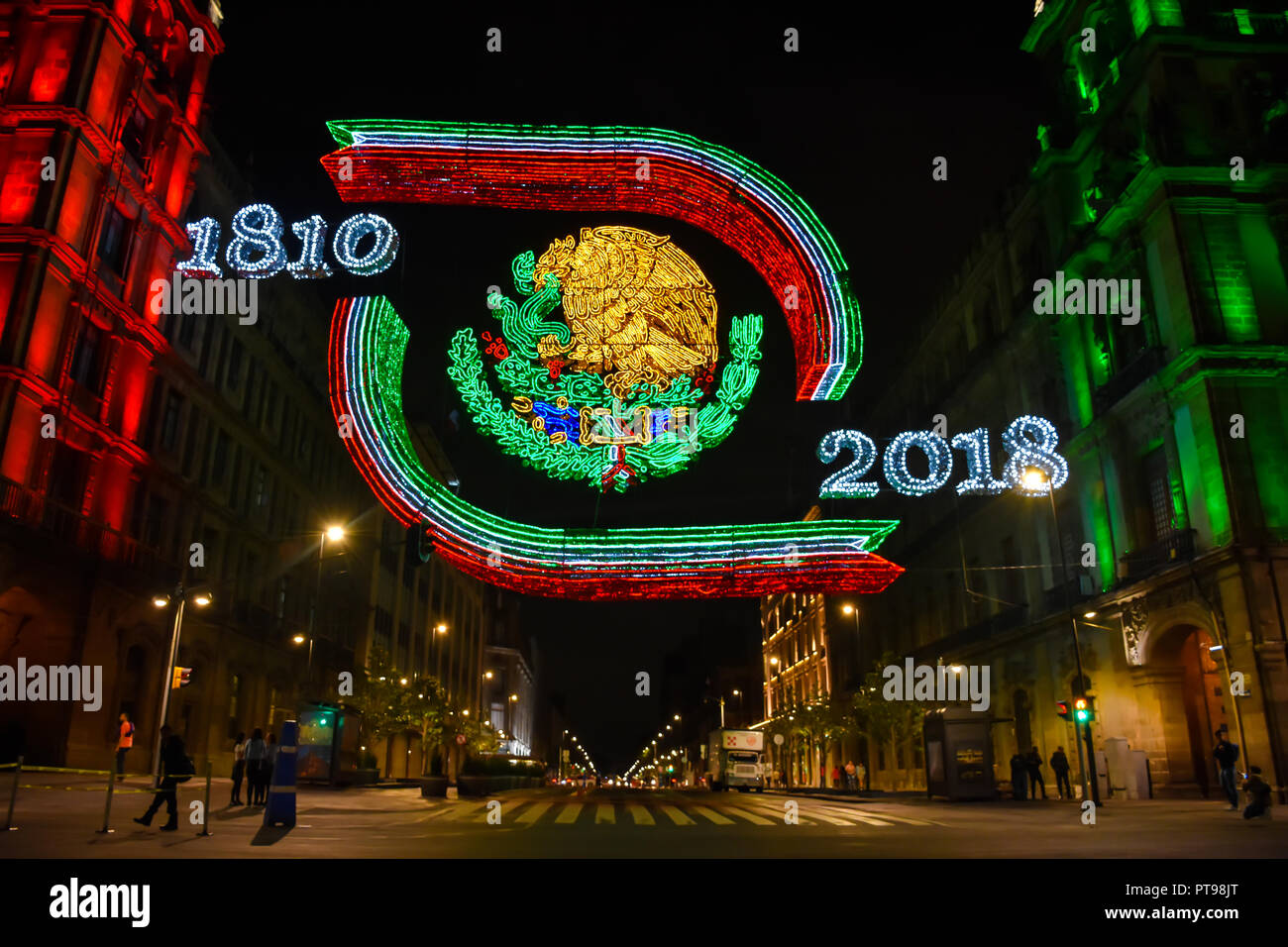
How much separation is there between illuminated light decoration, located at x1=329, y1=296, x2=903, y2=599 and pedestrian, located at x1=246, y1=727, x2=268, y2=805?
621cm

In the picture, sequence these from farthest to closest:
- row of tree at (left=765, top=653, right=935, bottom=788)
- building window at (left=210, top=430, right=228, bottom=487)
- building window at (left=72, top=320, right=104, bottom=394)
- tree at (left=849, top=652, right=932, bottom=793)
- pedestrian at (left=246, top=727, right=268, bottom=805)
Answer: row of tree at (left=765, top=653, right=935, bottom=788) < tree at (left=849, top=652, right=932, bottom=793) < building window at (left=210, top=430, right=228, bottom=487) < building window at (left=72, top=320, right=104, bottom=394) < pedestrian at (left=246, top=727, right=268, bottom=805)

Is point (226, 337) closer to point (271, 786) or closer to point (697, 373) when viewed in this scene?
point (697, 373)

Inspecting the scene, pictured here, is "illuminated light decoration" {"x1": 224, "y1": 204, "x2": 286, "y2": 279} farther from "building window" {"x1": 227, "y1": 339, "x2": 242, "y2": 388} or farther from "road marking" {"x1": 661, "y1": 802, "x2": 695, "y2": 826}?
"building window" {"x1": 227, "y1": 339, "x2": 242, "y2": 388}

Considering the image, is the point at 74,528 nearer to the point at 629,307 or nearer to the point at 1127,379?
the point at 629,307

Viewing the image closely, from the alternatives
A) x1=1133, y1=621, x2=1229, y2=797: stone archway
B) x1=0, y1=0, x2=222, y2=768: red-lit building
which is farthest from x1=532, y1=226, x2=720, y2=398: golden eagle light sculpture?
x1=1133, y1=621, x2=1229, y2=797: stone archway

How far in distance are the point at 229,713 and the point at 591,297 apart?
98.2 ft

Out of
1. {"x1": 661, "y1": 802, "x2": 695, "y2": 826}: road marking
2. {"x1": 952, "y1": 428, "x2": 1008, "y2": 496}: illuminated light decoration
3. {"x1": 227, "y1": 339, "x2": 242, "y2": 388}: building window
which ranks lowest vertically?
{"x1": 661, "y1": 802, "x2": 695, "y2": 826}: road marking

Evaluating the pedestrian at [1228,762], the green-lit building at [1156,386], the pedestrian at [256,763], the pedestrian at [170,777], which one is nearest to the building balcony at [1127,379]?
the green-lit building at [1156,386]

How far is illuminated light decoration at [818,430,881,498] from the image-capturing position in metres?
25.8

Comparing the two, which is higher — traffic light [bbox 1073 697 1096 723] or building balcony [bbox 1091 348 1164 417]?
building balcony [bbox 1091 348 1164 417]

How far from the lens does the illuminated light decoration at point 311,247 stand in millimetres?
23422

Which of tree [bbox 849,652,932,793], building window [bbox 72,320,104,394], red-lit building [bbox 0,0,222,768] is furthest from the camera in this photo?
tree [bbox 849,652,932,793]
